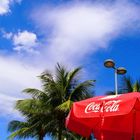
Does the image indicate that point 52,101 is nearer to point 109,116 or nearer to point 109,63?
point 109,63

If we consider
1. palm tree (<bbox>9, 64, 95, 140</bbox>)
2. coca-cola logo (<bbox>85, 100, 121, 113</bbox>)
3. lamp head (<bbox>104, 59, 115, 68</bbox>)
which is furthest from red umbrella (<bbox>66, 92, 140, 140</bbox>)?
palm tree (<bbox>9, 64, 95, 140</bbox>)

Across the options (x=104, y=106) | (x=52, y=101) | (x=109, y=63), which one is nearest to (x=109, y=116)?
(x=104, y=106)

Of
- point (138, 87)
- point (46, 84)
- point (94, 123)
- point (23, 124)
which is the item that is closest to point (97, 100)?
point (94, 123)

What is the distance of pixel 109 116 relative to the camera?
29.8 ft

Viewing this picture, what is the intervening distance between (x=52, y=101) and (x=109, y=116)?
68.3ft

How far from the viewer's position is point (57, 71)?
30.9 meters

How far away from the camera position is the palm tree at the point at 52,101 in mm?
29109

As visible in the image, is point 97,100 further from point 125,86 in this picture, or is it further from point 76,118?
point 125,86

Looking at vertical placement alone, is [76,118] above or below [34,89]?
below

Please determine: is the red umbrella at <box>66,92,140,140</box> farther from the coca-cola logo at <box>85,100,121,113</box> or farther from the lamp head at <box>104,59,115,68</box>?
the lamp head at <box>104,59,115,68</box>

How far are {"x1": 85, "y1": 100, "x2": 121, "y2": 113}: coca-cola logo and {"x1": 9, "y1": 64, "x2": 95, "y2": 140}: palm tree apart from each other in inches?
732

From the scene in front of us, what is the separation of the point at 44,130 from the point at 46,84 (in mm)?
3220

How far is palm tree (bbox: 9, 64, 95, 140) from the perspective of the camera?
29109mm

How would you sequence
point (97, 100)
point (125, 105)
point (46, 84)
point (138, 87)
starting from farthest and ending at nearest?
point (46, 84) → point (138, 87) → point (97, 100) → point (125, 105)
